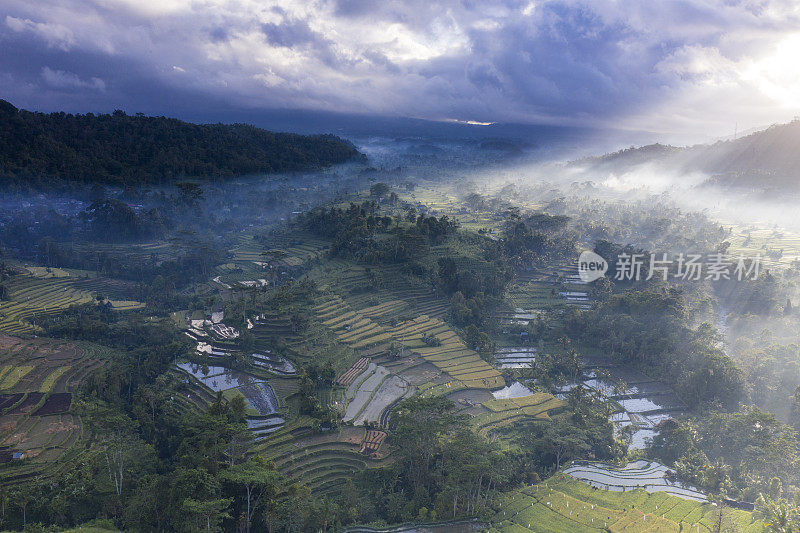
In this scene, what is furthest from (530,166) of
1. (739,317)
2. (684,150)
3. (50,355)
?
(50,355)

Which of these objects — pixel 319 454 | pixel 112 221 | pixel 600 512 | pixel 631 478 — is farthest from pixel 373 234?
pixel 600 512

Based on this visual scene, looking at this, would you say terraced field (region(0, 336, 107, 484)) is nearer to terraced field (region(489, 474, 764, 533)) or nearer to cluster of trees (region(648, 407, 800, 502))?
terraced field (region(489, 474, 764, 533))

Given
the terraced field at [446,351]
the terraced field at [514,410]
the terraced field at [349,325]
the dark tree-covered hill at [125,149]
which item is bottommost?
the terraced field at [514,410]

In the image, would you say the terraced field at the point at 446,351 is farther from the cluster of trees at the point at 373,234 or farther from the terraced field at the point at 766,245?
the terraced field at the point at 766,245

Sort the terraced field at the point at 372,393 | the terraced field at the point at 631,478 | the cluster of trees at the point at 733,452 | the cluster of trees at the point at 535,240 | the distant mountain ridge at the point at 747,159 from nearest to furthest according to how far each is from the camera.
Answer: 1. the terraced field at the point at 631,478
2. the cluster of trees at the point at 733,452
3. the terraced field at the point at 372,393
4. the cluster of trees at the point at 535,240
5. the distant mountain ridge at the point at 747,159

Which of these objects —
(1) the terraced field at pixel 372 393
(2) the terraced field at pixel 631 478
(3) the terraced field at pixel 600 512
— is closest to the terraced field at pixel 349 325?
(1) the terraced field at pixel 372 393

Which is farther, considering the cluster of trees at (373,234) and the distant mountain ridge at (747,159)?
the distant mountain ridge at (747,159)

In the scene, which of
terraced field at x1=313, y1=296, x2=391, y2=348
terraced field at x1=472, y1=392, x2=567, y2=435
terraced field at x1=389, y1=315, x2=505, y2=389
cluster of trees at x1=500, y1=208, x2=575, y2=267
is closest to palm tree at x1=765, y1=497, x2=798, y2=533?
terraced field at x1=472, y1=392, x2=567, y2=435
